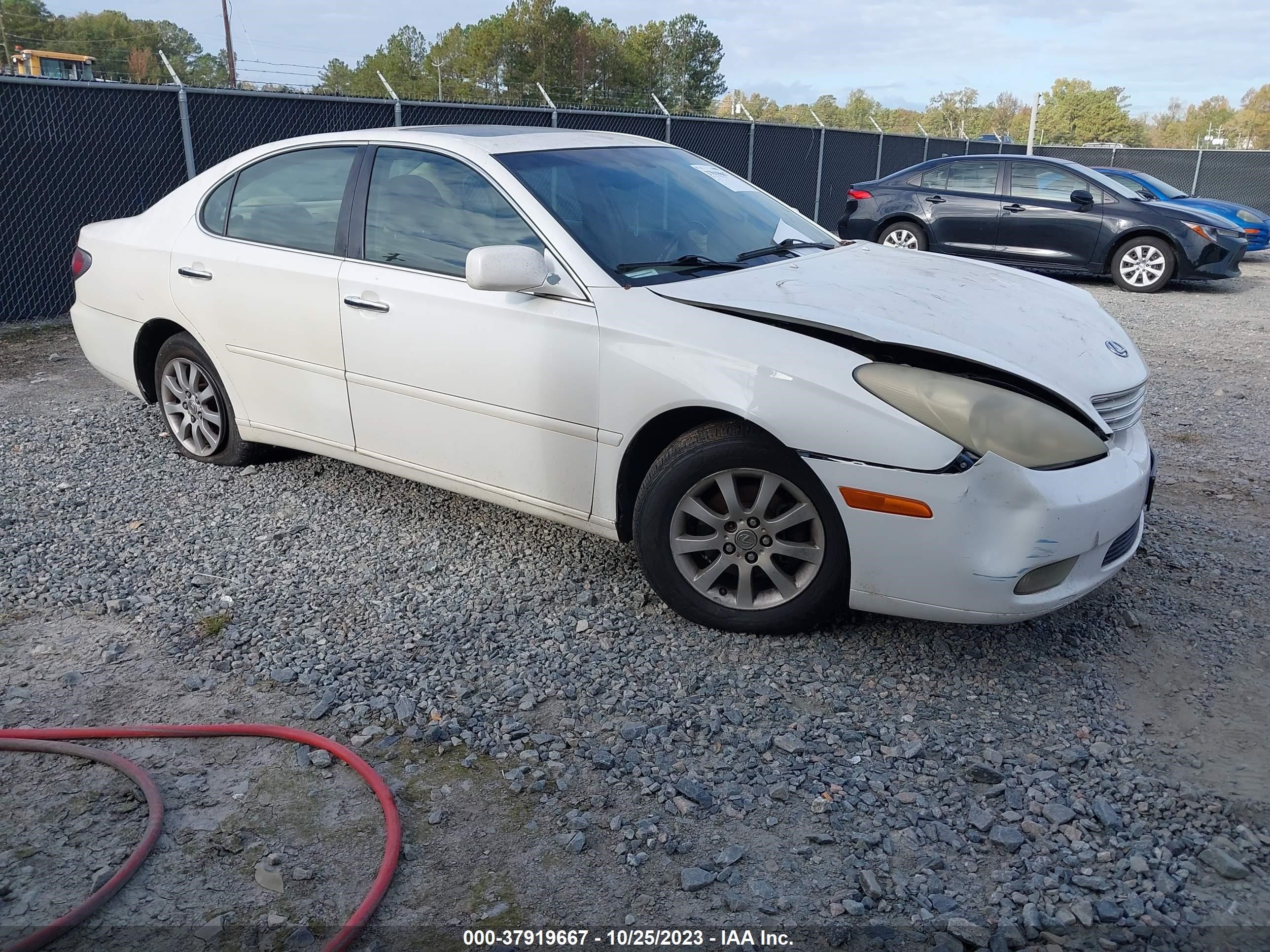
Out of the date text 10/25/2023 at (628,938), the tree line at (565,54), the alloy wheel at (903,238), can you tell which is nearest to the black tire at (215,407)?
the date text 10/25/2023 at (628,938)

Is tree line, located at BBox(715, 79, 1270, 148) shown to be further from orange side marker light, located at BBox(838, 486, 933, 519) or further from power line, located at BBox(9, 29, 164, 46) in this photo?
orange side marker light, located at BBox(838, 486, 933, 519)

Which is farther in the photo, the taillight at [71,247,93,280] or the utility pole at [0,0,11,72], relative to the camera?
the utility pole at [0,0,11,72]

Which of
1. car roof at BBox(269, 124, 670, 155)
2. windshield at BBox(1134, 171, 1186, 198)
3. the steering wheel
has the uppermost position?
car roof at BBox(269, 124, 670, 155)

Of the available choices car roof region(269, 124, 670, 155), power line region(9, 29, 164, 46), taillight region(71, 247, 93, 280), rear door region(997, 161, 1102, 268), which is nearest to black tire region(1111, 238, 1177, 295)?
rear door region(997, 161, 1102, 268)

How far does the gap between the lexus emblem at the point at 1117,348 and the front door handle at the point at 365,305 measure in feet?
8.99

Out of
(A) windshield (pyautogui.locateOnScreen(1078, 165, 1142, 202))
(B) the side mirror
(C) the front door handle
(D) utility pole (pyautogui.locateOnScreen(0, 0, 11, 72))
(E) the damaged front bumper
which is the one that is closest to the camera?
(E) the damaged front bumper

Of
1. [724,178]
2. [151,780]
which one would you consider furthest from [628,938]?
[724,178]

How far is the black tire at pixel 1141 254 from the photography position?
12250 mm

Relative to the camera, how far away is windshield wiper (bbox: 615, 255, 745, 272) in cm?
379

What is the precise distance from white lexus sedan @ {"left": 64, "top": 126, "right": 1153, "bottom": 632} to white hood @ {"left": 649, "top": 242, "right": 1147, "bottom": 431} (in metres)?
0.02

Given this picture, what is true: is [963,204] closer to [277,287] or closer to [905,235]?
[905,235]

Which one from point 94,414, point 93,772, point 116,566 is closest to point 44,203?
point 94,414

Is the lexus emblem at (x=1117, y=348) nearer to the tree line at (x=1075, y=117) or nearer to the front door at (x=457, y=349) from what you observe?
the front door at (x=457, y=349)

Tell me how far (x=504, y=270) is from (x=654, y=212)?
862mm
